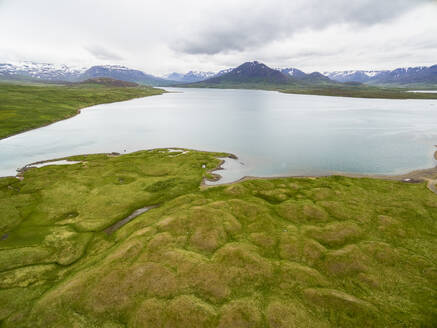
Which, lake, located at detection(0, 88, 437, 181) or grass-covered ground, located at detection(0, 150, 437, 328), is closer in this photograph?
grass-covered ground, located at detection(0, 150, 437, 328)

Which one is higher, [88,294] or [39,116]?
[39,116]

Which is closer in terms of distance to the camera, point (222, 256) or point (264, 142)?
point (222, 256)

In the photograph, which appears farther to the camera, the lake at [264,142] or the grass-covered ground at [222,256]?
the lake at [264,142]

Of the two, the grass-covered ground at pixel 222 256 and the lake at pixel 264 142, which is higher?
the lake at pixel 264 142

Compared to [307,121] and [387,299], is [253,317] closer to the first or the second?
[387,299]

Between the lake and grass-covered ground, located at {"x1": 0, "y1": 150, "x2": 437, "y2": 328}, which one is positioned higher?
the lake

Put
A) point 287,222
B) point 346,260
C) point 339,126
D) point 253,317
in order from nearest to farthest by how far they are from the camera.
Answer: point 253,317, point 346,260, point 287,222, point 339,126

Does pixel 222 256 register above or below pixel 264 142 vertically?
below

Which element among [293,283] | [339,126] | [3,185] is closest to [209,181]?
[293,283]
